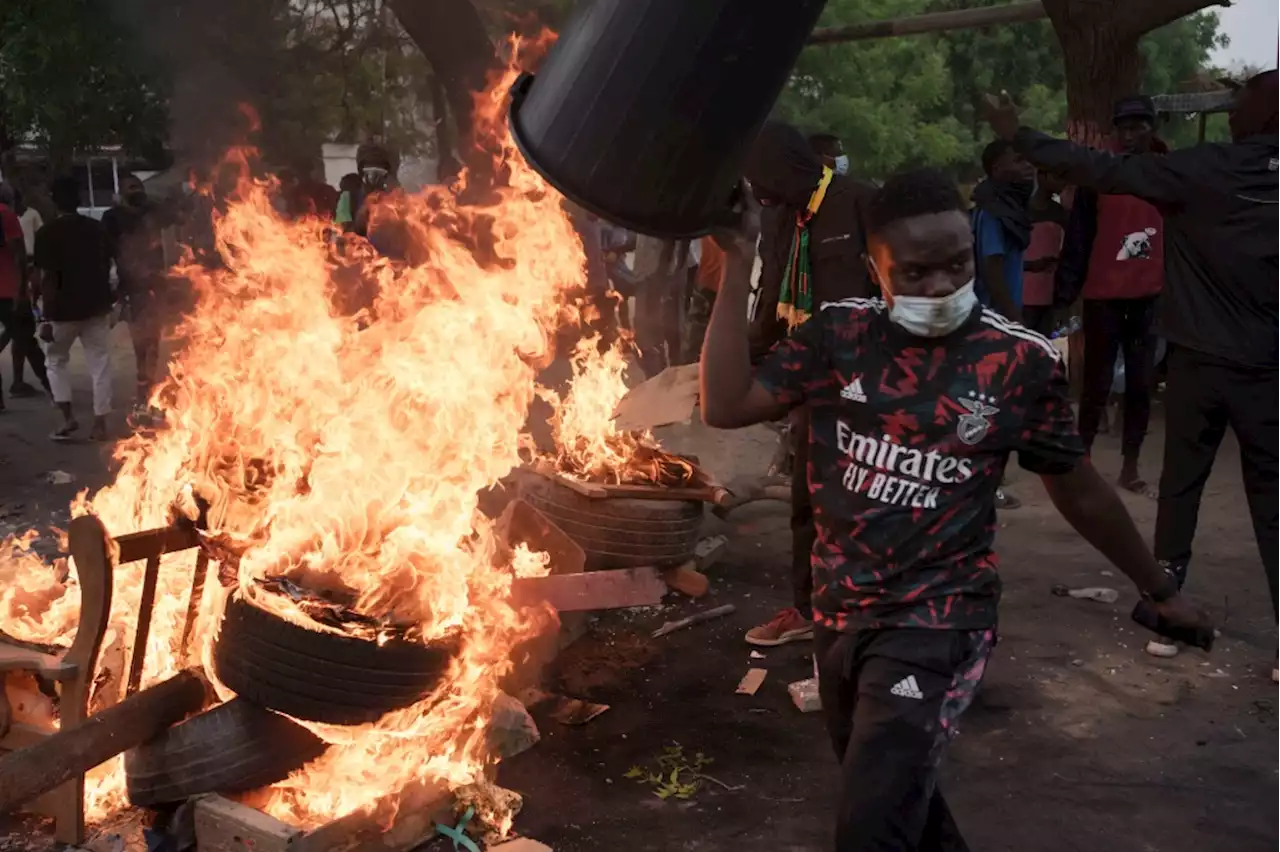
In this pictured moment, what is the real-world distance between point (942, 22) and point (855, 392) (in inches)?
415

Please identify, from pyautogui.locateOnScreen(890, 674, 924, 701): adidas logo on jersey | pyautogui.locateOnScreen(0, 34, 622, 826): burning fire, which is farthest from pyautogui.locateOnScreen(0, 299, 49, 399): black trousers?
pyautogui.locateOnScreen(890, 674, 924, 701): adidas logo on jersey

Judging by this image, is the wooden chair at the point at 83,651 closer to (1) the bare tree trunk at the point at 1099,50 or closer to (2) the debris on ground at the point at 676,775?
(2) the debris on ground at the point at 676,775

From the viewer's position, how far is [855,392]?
2898 mm

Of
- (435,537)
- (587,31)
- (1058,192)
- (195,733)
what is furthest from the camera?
(1058,192)

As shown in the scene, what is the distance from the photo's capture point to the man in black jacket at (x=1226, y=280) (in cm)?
484

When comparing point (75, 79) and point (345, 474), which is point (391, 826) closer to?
point (345, 474)

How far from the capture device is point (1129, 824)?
4.02 meters

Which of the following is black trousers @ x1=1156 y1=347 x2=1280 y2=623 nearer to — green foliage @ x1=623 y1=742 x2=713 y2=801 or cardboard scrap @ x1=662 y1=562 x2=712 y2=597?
cardboard scrap @ x1=662 y1=562 x2=712 y2=597

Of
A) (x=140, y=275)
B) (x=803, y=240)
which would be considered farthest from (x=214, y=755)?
(x=140, y=275)

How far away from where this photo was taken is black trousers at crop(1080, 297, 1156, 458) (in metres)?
8.11

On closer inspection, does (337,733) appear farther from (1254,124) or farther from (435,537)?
(1254,124)

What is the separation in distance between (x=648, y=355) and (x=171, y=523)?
893 cm

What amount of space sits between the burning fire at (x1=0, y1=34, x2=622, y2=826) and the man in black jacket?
2.83 metres

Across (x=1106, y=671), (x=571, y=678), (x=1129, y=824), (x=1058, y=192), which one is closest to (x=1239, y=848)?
(x=1129, y=824)
